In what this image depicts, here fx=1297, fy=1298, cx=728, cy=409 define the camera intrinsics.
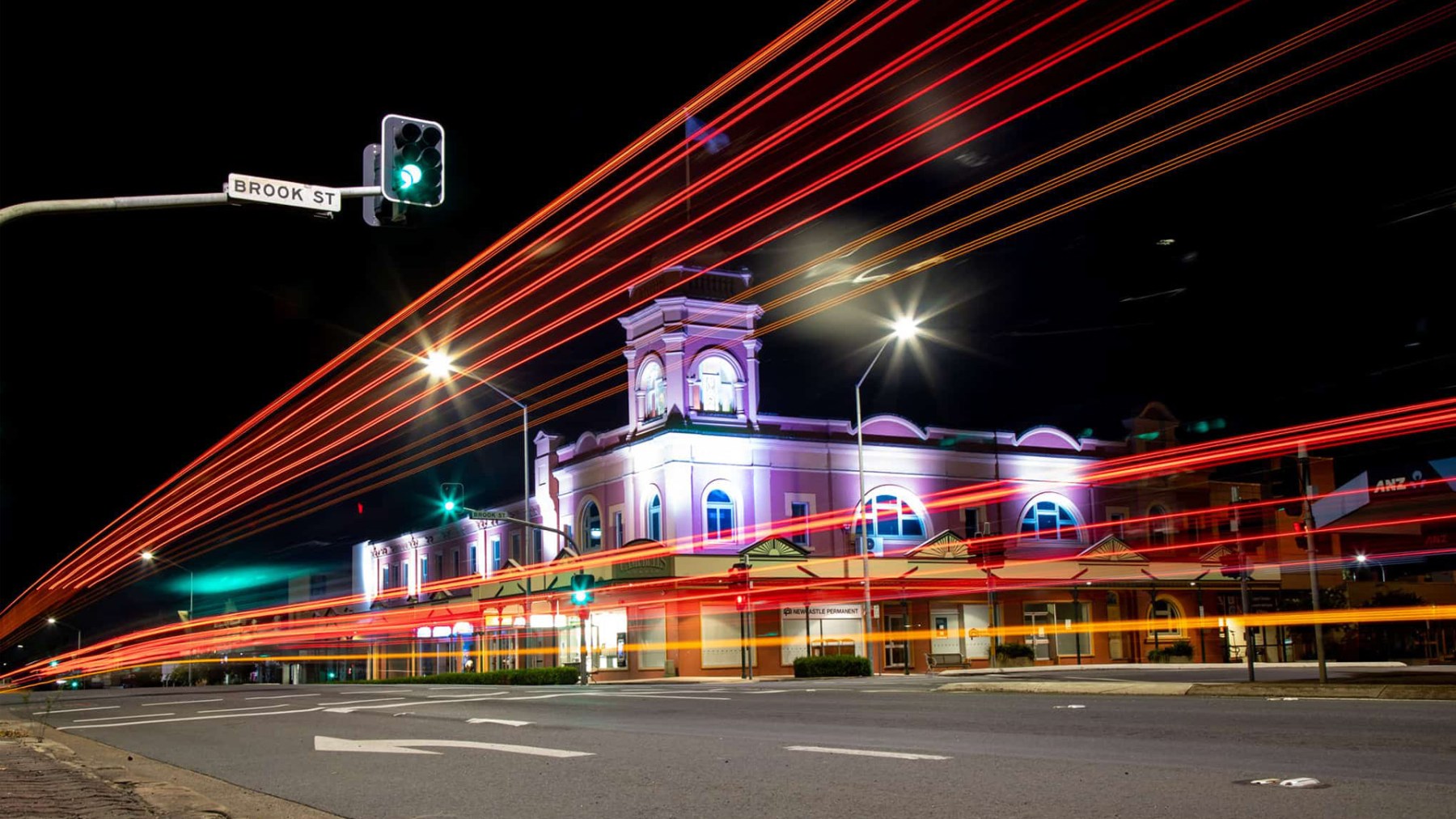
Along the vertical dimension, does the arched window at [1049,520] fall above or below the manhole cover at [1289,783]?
above

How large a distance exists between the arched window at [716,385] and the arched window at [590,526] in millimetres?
7377

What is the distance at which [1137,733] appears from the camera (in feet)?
38.6

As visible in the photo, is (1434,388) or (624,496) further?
(624,496)

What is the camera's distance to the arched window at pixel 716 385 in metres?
50.7

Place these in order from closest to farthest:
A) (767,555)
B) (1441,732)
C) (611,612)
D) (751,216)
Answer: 1. (1441,732)
2. (751,216)
3. (767,555)
4. (611,612)

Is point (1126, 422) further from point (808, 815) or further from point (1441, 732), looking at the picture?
point (808, 815)

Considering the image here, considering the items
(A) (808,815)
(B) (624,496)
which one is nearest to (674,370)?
(B) (624,496)

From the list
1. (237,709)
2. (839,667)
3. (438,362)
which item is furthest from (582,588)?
(237,709)

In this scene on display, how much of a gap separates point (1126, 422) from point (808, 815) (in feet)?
182

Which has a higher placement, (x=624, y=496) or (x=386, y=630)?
(x=624, y=496)

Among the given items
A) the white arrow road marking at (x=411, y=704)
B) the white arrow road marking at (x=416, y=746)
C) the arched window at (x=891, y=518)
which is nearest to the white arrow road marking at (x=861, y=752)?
the white arrow road marking at (x=416, y=746)

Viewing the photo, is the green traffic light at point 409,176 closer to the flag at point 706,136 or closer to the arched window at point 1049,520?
the flag at point 706,136

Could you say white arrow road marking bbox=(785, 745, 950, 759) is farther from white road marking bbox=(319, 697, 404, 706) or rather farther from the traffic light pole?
white road marking bbox=(319, 697, 404, 706)

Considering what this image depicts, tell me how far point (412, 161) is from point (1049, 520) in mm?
48422
